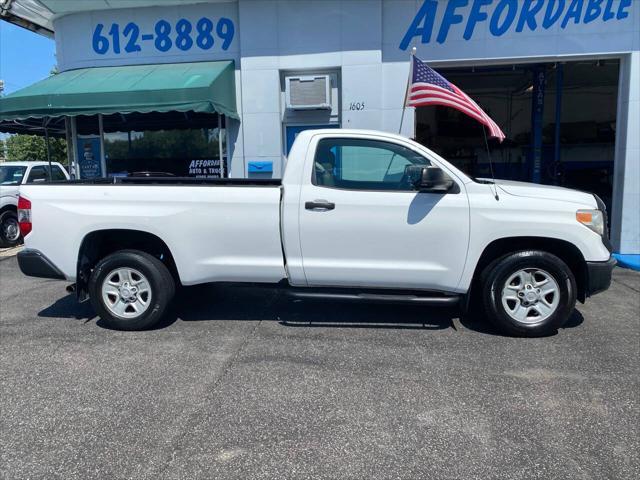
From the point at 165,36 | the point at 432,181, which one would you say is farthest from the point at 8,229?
the point at 432,181

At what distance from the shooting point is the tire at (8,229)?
11.1 meters

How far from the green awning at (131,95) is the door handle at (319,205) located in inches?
189

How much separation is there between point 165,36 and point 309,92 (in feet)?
10.6

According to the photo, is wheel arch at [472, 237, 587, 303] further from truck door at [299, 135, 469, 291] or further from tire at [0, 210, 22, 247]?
tire at [0, 210, 22, 247]

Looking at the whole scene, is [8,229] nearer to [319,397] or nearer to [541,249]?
[319,397]

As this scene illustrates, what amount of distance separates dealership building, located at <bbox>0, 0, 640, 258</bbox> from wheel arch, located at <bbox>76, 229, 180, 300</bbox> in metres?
4.12

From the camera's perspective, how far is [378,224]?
4.92 meters

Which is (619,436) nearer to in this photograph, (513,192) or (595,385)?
(595,385)

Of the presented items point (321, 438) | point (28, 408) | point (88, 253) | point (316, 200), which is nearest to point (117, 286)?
point (88, 253)

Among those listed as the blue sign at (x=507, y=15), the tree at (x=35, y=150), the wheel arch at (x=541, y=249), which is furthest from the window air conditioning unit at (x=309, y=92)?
the tree at (x=35, y=150)

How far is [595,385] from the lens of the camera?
4039mm

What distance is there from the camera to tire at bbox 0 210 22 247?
11102mm

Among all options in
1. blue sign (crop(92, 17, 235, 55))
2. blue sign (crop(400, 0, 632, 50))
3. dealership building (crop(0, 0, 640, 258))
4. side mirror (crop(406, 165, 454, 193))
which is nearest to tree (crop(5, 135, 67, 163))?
dealership building (crop(0, 0, 640, 258))

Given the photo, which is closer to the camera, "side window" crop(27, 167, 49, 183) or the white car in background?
the white car in background
